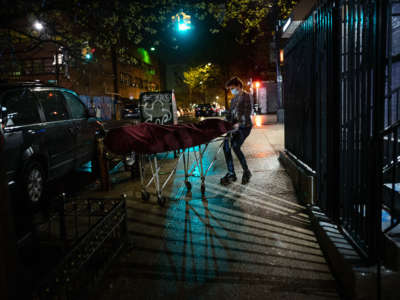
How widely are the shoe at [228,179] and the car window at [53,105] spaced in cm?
370

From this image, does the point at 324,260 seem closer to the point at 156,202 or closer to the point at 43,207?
the point at 156,202

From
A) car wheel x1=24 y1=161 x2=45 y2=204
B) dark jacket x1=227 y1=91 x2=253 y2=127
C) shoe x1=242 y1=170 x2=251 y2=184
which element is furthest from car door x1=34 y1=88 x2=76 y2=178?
shoe x1=242 y1=170 x2=251 y2=184

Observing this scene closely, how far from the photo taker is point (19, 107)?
5.48 m

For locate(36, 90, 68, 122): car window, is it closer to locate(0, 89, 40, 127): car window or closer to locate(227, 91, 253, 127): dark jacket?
locate(0, 89, 40, 127): car window

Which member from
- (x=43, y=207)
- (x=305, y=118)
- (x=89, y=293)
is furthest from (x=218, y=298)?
(x=43, y=207)

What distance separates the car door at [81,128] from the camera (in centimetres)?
727

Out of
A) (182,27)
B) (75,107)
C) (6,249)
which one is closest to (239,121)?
(75,107)

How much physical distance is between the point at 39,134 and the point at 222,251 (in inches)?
163

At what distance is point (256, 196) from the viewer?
562cm

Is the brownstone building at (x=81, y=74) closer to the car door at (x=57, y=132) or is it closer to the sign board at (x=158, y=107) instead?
the sign board at (x=158, y=107)

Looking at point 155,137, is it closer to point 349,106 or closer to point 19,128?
point 19,128

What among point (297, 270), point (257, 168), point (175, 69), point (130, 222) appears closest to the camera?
point (297, 270)

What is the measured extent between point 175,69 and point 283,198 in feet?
308

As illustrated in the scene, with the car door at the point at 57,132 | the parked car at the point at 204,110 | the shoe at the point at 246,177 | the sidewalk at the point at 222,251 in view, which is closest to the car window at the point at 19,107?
the car door at the point at 57,132
